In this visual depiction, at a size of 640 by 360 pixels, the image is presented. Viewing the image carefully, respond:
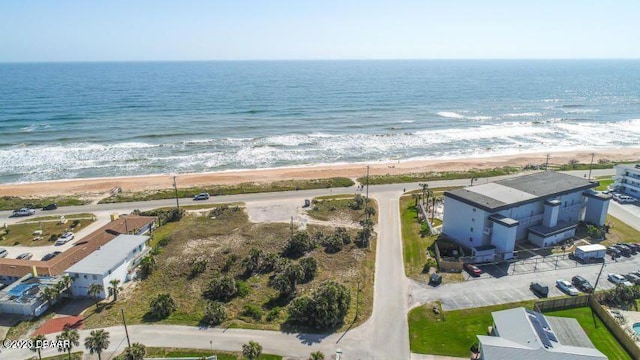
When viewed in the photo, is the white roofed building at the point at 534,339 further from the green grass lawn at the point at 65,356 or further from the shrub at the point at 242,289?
the green grass lawn at the point at 65,356

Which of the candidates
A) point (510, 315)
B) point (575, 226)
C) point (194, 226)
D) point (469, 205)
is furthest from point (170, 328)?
point (575, 226)

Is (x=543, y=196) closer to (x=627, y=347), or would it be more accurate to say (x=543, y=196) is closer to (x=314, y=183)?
(x=627, y=347)

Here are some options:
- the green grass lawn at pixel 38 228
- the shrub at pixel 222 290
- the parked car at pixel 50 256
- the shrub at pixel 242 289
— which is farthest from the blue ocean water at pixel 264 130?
the shrub at pixel 222 290

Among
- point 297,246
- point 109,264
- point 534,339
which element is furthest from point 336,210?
point 534,339

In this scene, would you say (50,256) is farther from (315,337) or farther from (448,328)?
(448,328)

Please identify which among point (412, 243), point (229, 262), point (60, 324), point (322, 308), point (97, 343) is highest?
point (97, 343)

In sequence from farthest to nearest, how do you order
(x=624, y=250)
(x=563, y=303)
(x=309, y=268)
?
(x=624, y=250) < (x=309, y=268) < (x=563, y=303)

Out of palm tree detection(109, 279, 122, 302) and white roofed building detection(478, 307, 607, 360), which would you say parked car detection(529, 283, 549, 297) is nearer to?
white roofed building detection(478, 307, 607, 360)
